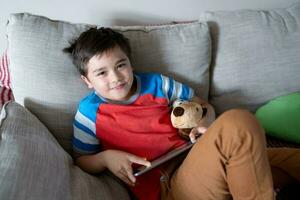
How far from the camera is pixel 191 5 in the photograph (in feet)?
4.96

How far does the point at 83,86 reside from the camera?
3.81 feet

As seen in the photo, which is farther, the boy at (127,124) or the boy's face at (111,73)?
the boy's face at (111,73)

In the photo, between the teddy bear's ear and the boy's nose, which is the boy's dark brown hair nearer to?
the boy's nose

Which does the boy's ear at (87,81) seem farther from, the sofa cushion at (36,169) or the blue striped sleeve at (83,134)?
the sofa cushion at (36,169)

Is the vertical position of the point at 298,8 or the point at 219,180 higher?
the point at 298,8

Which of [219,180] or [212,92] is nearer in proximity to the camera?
[219,180]

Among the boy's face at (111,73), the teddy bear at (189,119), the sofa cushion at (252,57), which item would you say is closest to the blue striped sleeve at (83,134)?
the boy's face at (111,73)

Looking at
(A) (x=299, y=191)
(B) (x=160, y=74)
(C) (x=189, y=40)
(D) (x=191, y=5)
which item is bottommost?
(A) (x=299, y=191)

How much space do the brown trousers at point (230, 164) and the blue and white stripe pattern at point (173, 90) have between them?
0.30 metres

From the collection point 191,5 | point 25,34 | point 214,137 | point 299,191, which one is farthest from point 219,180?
point 191,5

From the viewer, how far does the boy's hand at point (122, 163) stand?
101 centimetres

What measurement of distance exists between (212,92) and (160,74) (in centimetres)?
28

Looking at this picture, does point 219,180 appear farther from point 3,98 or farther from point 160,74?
point 3,98

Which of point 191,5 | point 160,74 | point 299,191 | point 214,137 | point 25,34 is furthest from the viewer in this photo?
point 191,5
